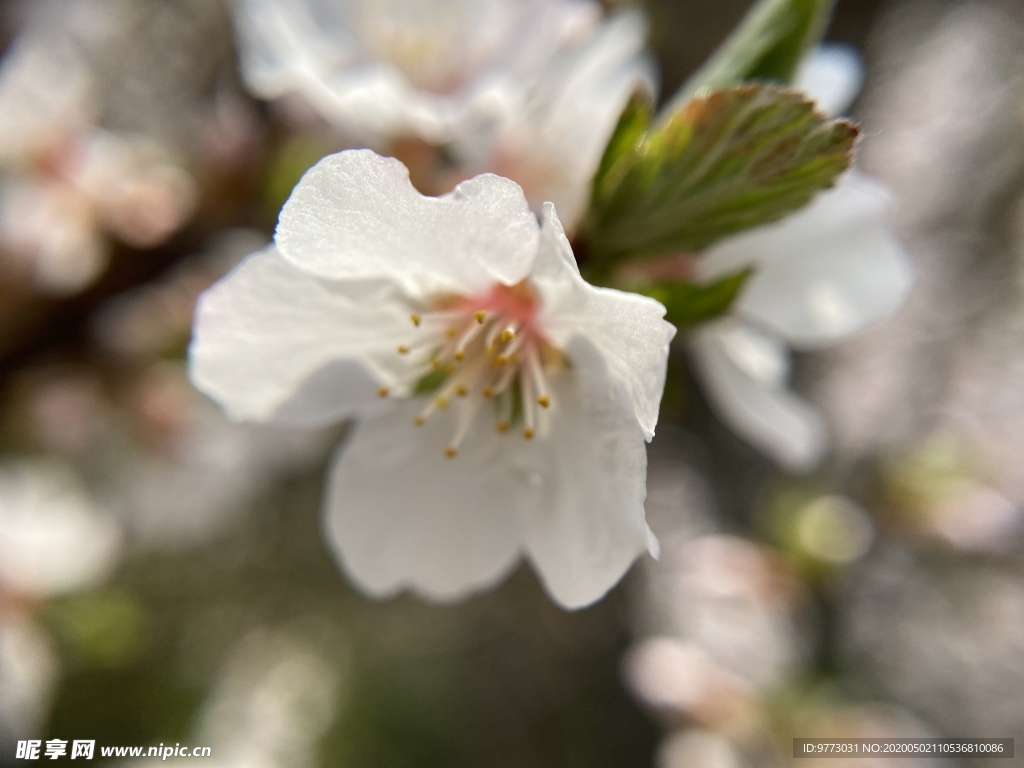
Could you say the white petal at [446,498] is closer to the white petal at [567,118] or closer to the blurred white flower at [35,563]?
the white petal at [567,118]

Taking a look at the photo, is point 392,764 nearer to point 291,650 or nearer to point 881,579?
point 291,650

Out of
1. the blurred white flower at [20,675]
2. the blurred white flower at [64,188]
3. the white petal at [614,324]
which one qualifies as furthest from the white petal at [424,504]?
the blurred white flower at [20,675]

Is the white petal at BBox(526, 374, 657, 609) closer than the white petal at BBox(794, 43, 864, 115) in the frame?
Yes

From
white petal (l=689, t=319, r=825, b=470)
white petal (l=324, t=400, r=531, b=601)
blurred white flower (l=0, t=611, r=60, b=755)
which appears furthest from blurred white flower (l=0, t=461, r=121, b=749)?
white petal (l=689, t=319, r=825, b=470)

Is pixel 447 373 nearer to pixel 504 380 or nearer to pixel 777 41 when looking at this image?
pixel 504 380

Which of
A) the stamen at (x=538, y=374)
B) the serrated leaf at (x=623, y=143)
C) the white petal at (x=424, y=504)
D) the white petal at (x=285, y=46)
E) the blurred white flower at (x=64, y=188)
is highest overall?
the serrated leaf at (x=623, y=143)

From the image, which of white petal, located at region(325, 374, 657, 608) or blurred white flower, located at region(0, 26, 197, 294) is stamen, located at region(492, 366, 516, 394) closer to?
white petal, located at region(325, 374, 657, 608)
